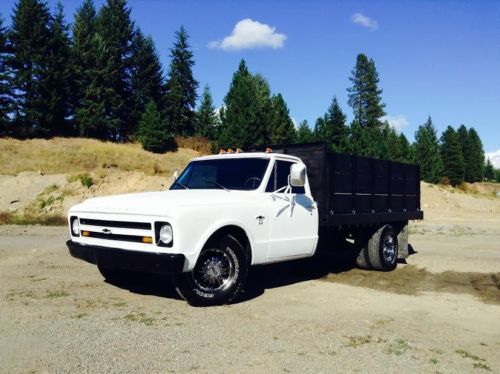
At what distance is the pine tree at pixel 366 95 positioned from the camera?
83.7m

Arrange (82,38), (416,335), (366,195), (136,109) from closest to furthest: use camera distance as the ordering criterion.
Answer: (416,335)
(366,195)
(82,38)
(136,109)

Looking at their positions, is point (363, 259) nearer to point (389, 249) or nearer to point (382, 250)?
point (382, 250)

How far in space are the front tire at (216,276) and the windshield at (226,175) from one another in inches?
42.3

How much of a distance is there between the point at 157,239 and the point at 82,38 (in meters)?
57.8

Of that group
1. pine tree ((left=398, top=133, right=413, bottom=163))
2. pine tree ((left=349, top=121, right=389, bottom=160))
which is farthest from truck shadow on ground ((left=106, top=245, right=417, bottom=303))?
pine tree ((left=398, top=133, right=413, bottom=163))

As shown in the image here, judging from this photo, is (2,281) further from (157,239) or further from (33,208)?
(33,208)

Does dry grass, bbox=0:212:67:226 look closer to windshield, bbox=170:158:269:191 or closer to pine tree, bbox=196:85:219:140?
windshield, bbox=170:158:269:191

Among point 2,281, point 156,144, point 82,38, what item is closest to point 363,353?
point 2,281

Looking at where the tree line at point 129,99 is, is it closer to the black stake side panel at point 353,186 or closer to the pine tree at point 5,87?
the pine tree at point 5,87

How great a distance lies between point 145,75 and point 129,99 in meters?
4.52

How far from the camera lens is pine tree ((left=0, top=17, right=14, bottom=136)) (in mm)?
45594

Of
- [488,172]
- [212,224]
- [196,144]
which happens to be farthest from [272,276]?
[488,172]

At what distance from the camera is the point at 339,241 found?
31.0 ft

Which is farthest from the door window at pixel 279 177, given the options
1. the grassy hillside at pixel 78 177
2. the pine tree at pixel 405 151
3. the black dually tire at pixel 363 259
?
the pine tree at pixel 405 151
